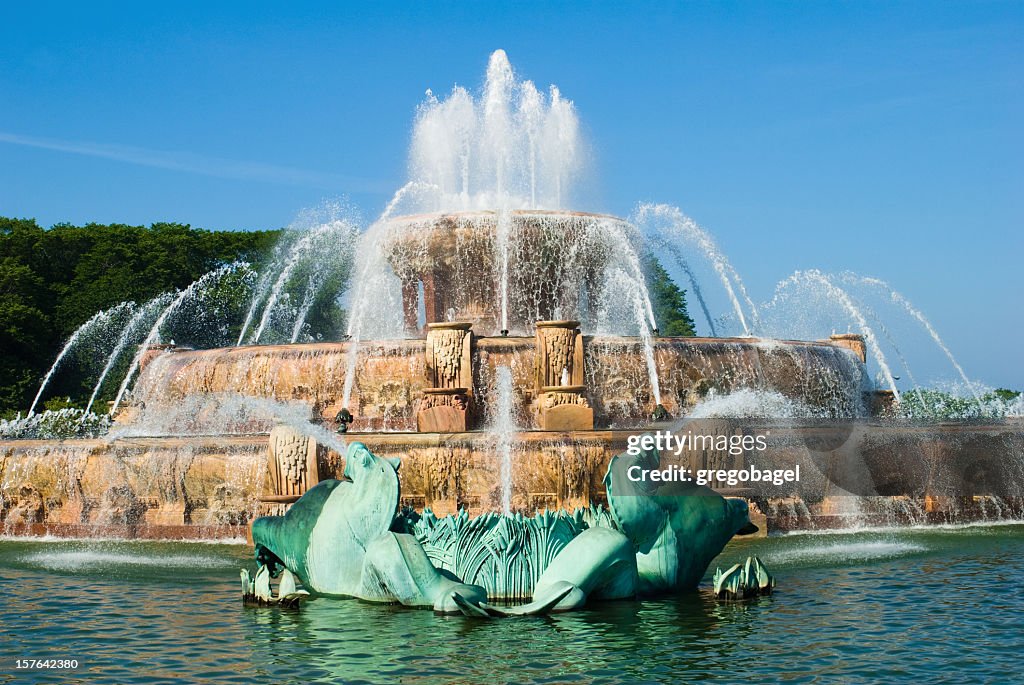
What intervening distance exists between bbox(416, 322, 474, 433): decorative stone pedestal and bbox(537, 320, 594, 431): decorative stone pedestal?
1084 mm

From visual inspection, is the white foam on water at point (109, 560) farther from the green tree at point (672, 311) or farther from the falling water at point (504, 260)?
the green tree at point (672, 311)

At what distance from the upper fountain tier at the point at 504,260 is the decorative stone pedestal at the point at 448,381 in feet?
17.5

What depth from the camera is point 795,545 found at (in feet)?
46.3

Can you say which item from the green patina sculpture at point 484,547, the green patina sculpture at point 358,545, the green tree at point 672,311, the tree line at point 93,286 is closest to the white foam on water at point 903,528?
the green patina sculpture at point 484,547

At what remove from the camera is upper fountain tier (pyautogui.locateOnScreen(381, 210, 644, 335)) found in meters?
24.3

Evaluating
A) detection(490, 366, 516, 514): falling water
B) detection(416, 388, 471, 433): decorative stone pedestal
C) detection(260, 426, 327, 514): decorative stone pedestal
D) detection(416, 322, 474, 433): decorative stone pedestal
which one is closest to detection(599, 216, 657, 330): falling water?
detection(490, 366, 516, 514): falling water

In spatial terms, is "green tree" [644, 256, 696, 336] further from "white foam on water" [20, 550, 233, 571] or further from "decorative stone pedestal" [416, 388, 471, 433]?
"white foam on water" [20, 550, 233, 571]

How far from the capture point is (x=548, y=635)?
8.21 metres

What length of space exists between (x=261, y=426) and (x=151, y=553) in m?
5.33

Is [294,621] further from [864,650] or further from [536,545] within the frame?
[864,650]

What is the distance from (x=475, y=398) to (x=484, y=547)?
32.5 ft

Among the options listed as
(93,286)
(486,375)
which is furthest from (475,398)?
(93,286)

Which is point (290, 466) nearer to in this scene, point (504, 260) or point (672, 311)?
point (504, 260)

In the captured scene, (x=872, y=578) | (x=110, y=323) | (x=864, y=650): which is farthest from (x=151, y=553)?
(x=110, y=323)
